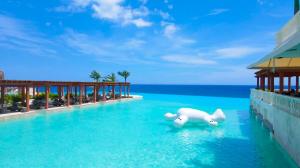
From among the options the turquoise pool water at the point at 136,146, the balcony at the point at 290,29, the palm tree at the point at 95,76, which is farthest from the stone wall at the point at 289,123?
the palm tree at the point at 95,76

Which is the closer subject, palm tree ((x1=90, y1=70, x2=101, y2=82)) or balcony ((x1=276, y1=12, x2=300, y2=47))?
balcony ((x1=276, y1=12, x2=300, y2=47))

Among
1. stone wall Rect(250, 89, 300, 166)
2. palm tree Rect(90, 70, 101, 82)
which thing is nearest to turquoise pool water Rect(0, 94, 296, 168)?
stone wall Rect(250, 89, 300, 166)

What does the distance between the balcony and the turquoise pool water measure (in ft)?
15.9

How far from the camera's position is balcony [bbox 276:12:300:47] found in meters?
10.2

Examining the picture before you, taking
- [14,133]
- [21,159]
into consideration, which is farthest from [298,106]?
[14,133]

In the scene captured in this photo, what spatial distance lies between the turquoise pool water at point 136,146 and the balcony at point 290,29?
485 cm

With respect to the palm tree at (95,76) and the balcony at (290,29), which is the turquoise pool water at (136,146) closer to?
the balcony at (290,29)

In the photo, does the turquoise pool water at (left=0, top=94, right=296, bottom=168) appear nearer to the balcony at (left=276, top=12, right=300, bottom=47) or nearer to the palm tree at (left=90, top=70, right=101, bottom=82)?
the balcony at (left=276, top=12, right=300, bottom=47)

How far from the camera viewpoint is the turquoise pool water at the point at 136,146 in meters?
10.2

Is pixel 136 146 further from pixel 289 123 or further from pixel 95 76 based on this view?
pixel 95 76

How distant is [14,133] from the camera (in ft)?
51.4

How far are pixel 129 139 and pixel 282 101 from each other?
25.0ft

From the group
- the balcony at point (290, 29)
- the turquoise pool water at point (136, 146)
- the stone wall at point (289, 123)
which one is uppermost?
the balcony at point (290, 29)

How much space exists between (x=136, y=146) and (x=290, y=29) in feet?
27.9
